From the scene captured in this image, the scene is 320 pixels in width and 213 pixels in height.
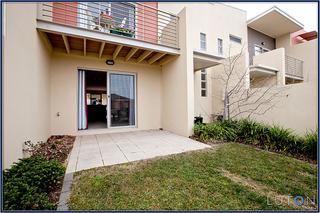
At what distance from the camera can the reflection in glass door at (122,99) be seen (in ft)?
19.2

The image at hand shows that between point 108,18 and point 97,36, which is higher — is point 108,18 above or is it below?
above

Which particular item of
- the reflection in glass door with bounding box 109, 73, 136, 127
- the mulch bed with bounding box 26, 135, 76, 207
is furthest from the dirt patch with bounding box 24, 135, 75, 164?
the reflection in glass door with bounding box 109, 73, 136, 127

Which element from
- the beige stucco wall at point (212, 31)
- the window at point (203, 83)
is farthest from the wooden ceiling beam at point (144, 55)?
the window at point (203, 83)

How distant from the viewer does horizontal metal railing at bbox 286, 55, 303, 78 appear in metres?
8.96

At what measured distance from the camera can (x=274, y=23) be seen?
9.98 meters

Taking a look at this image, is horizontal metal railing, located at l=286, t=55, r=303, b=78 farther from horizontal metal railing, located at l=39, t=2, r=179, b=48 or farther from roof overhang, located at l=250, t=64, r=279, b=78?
horizontal metal railing, located at l=39, t=2, r=179, b=48

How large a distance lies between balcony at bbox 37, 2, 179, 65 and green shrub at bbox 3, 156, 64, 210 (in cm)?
325

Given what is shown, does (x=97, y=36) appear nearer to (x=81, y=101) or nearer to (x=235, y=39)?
(x=81, y=101)

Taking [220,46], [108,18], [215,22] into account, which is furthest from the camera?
[220,46]

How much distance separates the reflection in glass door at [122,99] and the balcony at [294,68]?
8976mm

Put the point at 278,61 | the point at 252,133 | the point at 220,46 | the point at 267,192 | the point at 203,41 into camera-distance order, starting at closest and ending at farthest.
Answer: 1. the point at 267,192
2. the point at 252,133
3. the point at 278,61
4. the point at 203,41
5. the point at 220,46

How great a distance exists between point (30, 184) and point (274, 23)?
13845 millimetres

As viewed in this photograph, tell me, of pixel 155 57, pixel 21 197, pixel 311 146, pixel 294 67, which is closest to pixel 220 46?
pixel 294 67

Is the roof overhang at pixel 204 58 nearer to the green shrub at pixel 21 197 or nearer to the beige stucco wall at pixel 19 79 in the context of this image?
the beige stucco wall at pixel 19 79
